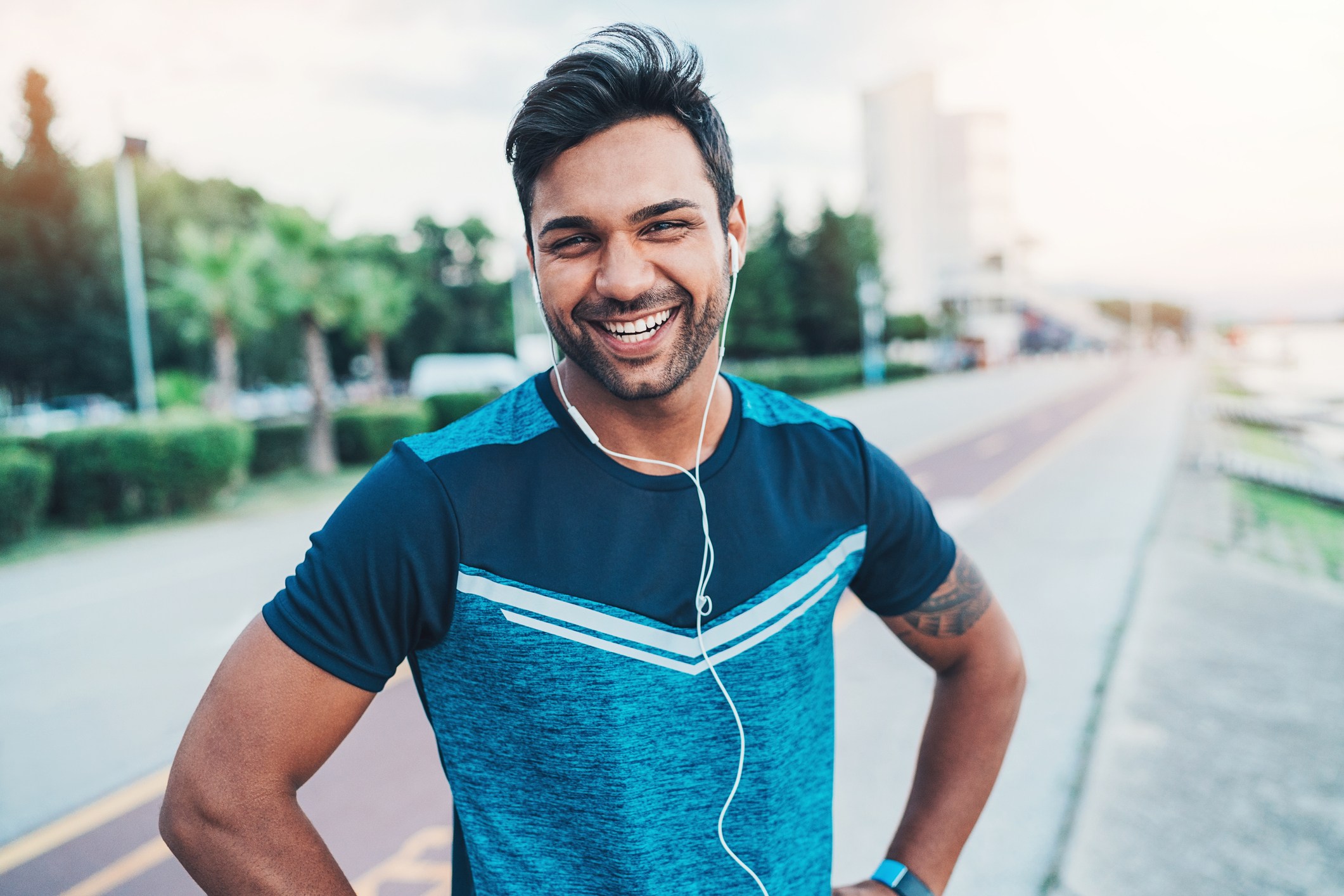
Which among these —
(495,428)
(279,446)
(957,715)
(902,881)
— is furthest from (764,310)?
(495,428)

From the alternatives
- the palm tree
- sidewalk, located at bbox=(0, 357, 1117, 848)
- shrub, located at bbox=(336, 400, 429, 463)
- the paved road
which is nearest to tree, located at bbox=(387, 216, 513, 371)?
the palm tree

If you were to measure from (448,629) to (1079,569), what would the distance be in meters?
8.04

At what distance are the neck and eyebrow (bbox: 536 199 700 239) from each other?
0.77ft

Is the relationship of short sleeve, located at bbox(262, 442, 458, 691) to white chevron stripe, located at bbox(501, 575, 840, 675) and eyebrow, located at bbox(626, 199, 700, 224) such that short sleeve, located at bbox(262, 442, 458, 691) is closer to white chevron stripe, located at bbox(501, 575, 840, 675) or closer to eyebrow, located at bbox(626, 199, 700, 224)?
white chevron stripe, located at bbox(501, 575, 840, 675)

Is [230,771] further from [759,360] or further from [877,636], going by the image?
[759,360]

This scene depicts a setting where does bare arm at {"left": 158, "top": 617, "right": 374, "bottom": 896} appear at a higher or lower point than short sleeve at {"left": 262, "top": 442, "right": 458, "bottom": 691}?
lower

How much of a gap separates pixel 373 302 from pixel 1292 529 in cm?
1913

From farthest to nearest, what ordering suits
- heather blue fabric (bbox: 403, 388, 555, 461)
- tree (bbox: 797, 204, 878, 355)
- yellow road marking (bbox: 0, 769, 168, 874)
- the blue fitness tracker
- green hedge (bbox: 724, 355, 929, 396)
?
tree (bbox: 797, 204, 878, 355), green hedge (bbox: 724, 355, 929, 396), yellow road marking (bbox: 0, 769, 168, 874), the blue fitness tracker, heather blue fabric (bbox: 403, 388, 555, 461)

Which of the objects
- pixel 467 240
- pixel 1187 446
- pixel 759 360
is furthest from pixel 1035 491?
pixel 467 240

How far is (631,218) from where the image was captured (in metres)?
1.44

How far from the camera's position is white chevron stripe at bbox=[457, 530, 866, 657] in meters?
1.33

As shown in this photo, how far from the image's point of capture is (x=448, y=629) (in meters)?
1.35

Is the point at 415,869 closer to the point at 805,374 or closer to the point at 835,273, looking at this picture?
the point at 805,374

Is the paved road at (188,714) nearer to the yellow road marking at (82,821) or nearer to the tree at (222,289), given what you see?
the yellow road marking at (82,821)
